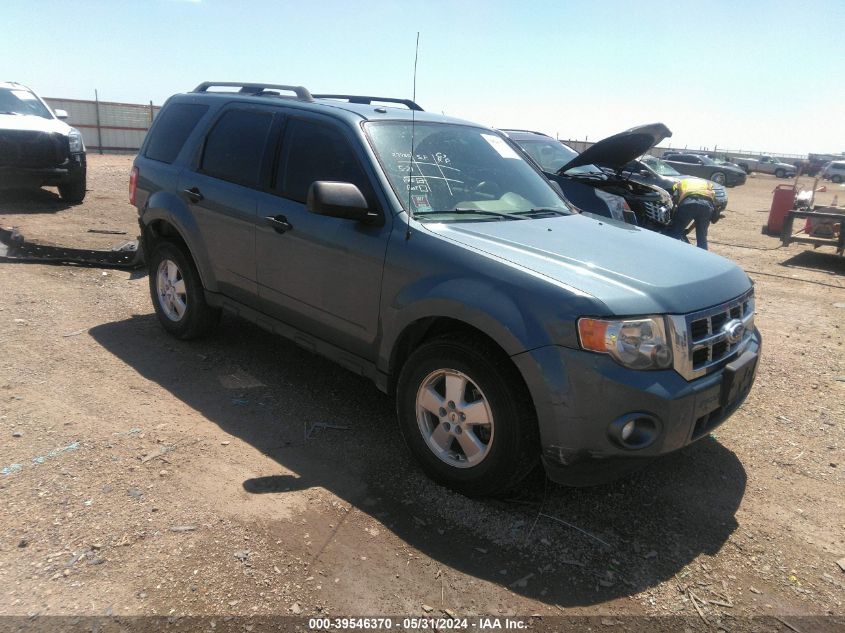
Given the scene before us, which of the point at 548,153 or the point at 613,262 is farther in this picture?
the point at 548,153

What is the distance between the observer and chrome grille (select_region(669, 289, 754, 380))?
9.11ft

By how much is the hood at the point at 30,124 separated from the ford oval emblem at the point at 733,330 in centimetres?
1078

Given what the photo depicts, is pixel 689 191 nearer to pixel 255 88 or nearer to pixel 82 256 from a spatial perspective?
pixel 255 88

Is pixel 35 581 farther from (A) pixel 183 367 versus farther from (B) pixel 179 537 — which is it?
(A) pixel 183 367

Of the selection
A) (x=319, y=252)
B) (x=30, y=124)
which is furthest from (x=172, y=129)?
(x=30, y=124)

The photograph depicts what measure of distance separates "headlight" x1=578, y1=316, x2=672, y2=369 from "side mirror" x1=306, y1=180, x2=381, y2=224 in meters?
1.34

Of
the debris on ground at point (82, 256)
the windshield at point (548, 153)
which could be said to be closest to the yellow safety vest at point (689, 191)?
the windshield at point (548, 153)

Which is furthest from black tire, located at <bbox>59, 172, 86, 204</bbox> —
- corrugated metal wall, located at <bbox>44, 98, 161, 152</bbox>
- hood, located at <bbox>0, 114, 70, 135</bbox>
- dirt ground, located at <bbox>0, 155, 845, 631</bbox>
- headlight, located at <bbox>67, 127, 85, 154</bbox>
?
corrugated metal wall, located at <bbox>44, 98, 161, 152</bbox>

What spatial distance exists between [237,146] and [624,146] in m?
4.54

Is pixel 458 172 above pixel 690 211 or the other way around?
above

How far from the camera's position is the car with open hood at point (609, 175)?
712 cm

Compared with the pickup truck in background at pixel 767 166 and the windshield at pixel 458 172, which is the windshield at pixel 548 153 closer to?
the windshield at pixel 458 172

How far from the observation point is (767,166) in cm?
4841

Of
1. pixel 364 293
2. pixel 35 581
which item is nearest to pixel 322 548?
pixel 35 581
